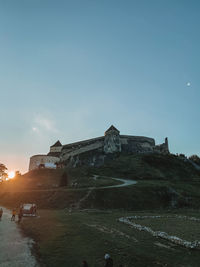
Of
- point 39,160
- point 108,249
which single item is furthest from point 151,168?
point 108,249

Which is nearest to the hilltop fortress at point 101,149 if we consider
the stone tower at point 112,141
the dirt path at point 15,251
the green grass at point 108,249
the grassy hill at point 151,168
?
the stone tower at point 112,141

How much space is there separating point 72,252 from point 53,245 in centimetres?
216

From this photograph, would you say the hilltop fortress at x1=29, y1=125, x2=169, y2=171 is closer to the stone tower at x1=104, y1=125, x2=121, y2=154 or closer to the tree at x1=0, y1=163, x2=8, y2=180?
the stone tower at x1=104, y1=125, x2=121, y2=154

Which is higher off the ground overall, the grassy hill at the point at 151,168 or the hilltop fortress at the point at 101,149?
the hilltop fortress at the point at 101,149

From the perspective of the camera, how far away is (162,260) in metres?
10.9

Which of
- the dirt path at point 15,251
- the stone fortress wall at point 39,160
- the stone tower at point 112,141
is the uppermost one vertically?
the stone tower at point 112,141

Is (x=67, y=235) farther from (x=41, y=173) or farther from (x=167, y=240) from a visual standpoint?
(x=41, y=173)

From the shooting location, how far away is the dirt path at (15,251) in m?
10.7

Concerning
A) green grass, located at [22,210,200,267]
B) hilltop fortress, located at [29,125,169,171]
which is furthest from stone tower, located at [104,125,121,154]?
green grass, located at [22,210,200,267]

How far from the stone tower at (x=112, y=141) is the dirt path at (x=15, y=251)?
90547 millimetres

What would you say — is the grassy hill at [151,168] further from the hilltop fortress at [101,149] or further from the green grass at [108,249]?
the green grass at [108,249]

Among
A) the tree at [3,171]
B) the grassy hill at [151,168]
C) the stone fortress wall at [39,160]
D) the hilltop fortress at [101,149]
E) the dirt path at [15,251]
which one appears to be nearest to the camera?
the dirt path at [15,251]

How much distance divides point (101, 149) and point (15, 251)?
97.4 meters

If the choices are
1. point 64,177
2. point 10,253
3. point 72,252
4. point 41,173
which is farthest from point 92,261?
point 41,173
